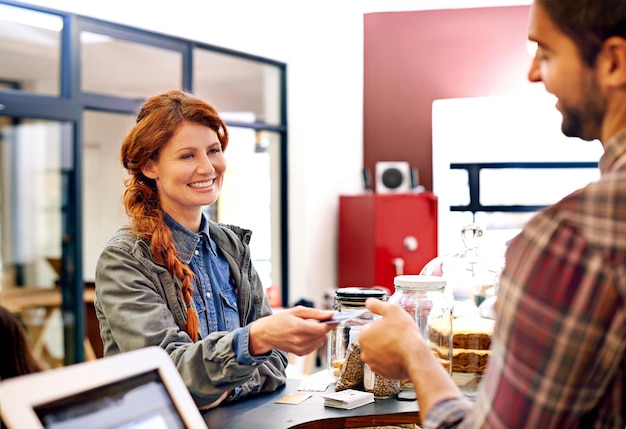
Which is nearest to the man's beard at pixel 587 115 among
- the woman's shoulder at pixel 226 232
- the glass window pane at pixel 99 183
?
the woman's shoulder at pixel 226 232

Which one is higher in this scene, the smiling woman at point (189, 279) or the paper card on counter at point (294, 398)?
the smiling woman at point (189, 279)

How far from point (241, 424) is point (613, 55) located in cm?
110

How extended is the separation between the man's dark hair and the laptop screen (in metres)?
0.76

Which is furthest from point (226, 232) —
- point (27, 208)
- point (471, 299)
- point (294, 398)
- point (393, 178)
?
point (27, 208)

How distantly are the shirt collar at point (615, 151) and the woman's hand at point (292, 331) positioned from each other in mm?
784

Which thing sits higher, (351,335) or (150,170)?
(150,170)

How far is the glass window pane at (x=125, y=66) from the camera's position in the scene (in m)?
5.27

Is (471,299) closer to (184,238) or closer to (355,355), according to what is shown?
(355,355)

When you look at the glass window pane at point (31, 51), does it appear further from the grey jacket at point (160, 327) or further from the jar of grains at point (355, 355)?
the jar of grains at point (355, 355)

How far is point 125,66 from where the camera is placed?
6.04 meters

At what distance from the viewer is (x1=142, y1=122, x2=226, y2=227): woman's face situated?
2.13 m

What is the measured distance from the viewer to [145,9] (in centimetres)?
527

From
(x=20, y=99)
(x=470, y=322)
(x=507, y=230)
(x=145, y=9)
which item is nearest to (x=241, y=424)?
(x=470, y=322)

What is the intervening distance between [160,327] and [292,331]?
354 mm
